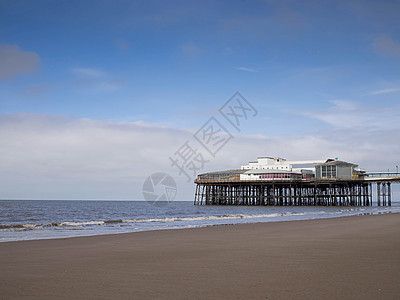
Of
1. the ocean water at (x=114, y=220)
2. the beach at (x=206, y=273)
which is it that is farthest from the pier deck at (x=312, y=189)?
the beach at (x=206, y=273)

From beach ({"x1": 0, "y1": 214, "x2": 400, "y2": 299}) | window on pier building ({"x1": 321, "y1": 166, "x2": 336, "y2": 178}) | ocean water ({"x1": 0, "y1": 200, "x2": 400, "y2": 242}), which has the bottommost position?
ocean water ({"x1": 0, "y1": 200, "x2": 400, "y2": 242})

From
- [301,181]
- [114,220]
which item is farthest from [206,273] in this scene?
[301,181]

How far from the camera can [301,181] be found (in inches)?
2945

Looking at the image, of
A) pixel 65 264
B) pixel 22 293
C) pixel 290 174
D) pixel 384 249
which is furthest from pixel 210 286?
pixel 290 174

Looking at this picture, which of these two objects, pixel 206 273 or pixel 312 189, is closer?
pixel 206 273

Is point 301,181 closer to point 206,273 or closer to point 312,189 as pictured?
point 312,189

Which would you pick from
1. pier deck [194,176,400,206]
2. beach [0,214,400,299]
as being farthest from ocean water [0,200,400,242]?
pier deck [194,176,400,206]

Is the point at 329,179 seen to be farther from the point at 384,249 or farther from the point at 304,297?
the point at 304,297

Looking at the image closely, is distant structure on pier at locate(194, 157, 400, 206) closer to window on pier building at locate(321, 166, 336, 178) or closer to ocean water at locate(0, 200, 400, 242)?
window on pier building at locate(321, 166, 336, 178)

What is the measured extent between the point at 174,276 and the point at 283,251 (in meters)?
4.07

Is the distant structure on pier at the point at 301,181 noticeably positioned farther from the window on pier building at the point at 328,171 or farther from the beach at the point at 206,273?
the beach at the point at 206,273

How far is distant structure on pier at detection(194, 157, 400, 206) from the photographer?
74188 millimetres

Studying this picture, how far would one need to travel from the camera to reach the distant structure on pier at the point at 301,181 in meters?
74.2

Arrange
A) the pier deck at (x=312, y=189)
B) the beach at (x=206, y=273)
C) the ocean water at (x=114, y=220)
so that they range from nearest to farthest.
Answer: the beach at (x=206, y=273) → the ocean water at (x=114, y=220) → the pier deck at (x=312, y=189)
